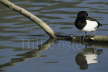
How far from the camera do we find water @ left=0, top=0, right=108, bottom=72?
1142 cm

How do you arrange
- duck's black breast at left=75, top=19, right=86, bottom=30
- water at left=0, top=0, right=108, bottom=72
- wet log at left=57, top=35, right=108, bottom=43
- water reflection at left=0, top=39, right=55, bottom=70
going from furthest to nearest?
→ duck's black breast at left=75, top=19, right=86, bottom=30
wet log at left=57, top=35, right=108, bottom=43
water reflection at left=0, top=39, right=55, bottom=70
water at left=0, top=0, right=108, bottom=72

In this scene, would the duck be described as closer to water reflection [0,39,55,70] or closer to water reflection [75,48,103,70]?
water reflection [0,39,55,70]

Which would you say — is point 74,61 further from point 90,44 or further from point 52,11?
point 52,11

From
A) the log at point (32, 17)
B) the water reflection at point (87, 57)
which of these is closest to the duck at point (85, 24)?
the log at point (32, 17)

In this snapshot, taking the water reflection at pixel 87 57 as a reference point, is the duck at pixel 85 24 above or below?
above

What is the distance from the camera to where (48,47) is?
1334cm

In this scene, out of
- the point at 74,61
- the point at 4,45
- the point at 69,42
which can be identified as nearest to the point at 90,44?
the point at 69,42

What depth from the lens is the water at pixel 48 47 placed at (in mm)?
11422

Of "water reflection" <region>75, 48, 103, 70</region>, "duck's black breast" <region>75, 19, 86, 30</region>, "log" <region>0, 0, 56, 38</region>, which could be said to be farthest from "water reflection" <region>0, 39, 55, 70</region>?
"water reflection" <region>75, 48, 103, 70</region>

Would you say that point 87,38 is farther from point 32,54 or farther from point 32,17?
point 32,54

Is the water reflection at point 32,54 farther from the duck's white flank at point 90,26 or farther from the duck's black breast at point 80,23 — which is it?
the duck's white flank at point 90,26

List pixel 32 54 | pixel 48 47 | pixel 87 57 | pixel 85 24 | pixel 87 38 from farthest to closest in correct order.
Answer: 1. pixel 85 24
2. pixel 87 38
3. pixel 48 47
4. pixel 32 54
5. pixel 87 57

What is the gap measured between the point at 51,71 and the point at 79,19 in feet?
12.0

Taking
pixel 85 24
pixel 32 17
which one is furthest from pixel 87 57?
pixel 32 17
